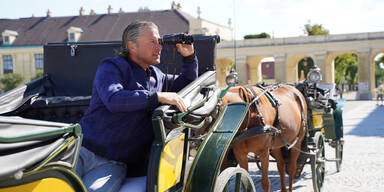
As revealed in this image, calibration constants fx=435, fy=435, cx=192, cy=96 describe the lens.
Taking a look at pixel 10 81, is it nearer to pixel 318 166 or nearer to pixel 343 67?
pixel 318 166

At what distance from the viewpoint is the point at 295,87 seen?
7.10 meters

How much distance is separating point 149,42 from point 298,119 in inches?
144

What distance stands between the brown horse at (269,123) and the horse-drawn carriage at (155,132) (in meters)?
0.04

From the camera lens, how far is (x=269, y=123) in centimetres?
497

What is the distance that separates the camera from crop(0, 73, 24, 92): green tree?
51094mm

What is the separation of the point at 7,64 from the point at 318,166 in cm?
5999

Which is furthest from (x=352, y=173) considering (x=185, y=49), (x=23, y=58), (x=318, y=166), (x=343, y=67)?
(x=343, y=67)

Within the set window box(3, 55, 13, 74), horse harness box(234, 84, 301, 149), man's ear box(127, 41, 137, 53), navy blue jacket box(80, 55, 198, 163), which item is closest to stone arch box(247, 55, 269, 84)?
window box(3, 55, 13, 74)

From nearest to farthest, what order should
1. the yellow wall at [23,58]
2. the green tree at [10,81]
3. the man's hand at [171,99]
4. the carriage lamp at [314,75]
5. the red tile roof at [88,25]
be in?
the man's hand at [171,99]
the carriage lamp at [314,75]
the green tree at [10,81]
the red tile roof at [88,25]
the yellow wall at [23,58]

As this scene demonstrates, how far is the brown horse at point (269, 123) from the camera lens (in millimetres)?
4684

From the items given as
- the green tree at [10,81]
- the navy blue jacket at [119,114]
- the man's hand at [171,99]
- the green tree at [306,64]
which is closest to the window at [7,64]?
the green tree at [10,81]

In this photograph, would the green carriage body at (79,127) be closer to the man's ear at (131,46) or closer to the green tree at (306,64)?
the man's ear at (131,46)

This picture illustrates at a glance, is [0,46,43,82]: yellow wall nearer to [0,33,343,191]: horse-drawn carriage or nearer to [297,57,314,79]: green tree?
[297,57,314,79]: green tree

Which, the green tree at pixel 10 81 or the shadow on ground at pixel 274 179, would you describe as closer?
the shadow on ground at pixel 274 179
